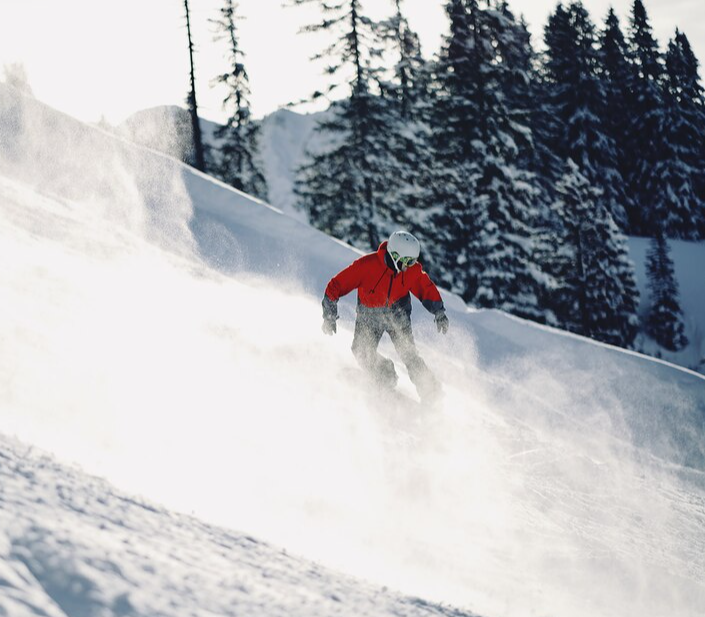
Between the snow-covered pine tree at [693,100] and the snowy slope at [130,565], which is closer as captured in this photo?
the snowy slope at [130,565]

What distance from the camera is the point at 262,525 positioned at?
11.1 feet

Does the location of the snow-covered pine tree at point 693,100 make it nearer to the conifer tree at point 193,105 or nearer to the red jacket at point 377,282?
the conifer tree at point 193,105

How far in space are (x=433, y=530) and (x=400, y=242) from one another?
2829 mm

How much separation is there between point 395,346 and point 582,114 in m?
36.9

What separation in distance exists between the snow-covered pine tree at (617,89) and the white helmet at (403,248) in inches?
1496

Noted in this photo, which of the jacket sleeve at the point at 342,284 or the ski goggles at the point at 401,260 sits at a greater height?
the ski goggles at the point at 401,260

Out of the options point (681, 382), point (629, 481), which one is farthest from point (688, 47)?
point (629, 481)

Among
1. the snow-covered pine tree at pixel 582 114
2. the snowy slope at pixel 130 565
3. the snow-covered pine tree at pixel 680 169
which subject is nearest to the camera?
the snowy slope at pixel 130 565

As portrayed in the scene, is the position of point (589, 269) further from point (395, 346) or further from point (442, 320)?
point (395, 346)

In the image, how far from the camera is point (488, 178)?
26078 mm

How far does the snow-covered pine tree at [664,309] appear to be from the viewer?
33.3 metres

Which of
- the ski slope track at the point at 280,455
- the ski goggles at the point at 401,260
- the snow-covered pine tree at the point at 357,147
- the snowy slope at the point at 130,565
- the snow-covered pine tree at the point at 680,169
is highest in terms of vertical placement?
the snow-covered pine tree at the point at 680,169

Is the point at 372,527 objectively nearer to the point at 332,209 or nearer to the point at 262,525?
the point at 262,525

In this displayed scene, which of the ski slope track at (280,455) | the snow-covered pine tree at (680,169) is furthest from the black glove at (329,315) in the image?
the snow-covered pine tree at (680,169)
